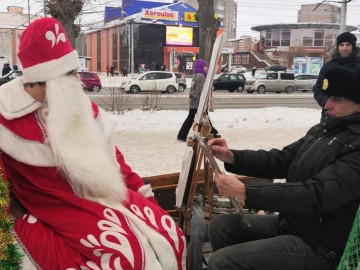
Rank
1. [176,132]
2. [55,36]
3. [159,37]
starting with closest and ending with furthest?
[55,36] < [176,132] < [159,37]

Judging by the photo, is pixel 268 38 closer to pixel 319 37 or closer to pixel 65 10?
pixel 319 37

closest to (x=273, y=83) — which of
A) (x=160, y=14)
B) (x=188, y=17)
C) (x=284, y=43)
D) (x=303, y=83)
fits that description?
(x=303, y=83)

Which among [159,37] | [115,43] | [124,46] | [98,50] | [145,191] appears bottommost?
[145,191]

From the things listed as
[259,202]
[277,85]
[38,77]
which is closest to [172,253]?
[259,202]

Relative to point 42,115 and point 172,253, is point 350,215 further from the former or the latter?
point 42,115

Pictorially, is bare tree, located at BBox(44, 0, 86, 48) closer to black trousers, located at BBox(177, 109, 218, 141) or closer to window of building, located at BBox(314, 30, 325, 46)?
black trousers, located at BBox(177, 109, 218, 141)

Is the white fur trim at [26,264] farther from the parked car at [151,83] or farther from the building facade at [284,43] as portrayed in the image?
the building facade at [284,43]

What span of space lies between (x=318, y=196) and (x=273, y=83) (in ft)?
86.0

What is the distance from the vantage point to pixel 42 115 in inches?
77.0

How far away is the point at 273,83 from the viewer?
89.5 feet

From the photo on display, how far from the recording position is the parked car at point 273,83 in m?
27.0

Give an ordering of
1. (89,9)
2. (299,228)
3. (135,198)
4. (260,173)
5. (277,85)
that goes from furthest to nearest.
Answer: (277,85), (89,9), (260,173), (135,198), (299,228)

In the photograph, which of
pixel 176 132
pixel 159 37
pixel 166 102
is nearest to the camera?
pixel 176 132

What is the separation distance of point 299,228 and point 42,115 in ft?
4.16
